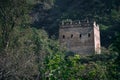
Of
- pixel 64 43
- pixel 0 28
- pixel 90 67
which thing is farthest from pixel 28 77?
pixel 64 43

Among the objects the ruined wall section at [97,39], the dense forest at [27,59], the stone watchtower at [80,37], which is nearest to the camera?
the dense forest at [27,59]

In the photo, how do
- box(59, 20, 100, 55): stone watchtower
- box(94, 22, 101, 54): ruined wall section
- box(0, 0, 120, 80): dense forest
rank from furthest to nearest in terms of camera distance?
box(94, 22, 101, 54): ruined wall section
box(59, 20, 100, 55): stone watchtower
box(0, 0, 120, 80): dense forest

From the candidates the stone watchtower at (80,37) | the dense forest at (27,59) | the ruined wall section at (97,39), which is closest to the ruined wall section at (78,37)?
the stone watchtower at (80,37)

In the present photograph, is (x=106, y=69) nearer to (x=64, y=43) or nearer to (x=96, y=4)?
(x=64, y=43)

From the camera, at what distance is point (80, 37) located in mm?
48438

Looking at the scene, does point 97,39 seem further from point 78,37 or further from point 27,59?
point 27,59

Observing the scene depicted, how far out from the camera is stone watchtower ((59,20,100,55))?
47938mm

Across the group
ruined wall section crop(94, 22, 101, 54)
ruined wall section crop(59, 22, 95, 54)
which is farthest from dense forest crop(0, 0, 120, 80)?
ruined wall section crop(94, 22, 101, 54)

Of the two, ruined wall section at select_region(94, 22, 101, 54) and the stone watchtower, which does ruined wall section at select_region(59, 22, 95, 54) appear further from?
ruined wall section at select_region(94, 22, 101, 54)

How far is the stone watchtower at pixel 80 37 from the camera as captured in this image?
4794 centimetres

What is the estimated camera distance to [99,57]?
44031mm

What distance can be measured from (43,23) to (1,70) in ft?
122

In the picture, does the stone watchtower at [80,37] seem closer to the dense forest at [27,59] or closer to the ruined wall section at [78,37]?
the ruined wall section at [78,37]

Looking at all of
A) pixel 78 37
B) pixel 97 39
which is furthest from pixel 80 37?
pixel 97 39
